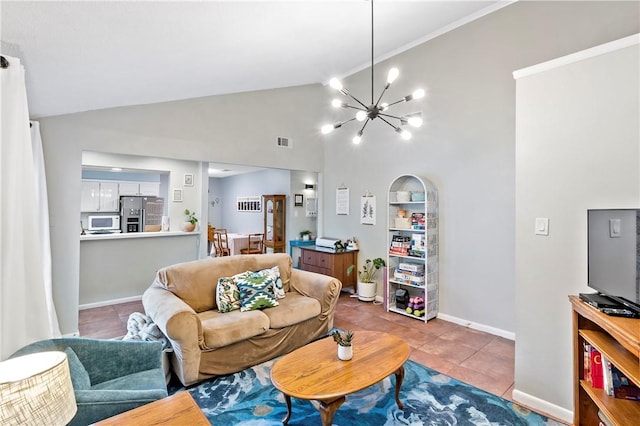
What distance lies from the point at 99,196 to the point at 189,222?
3.23m

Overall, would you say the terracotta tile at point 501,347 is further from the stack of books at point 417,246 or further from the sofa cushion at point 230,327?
the sofa cushion at point 230,327

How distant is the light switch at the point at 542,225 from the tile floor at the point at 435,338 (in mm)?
1292

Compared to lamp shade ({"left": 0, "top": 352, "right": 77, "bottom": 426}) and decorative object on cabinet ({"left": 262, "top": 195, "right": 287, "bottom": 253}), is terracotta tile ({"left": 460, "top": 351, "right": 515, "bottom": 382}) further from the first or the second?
decorative object on cabinet ({"left": 262, "top": 195, "right": 287, "bottom": 253})

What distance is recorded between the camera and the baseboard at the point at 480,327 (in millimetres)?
3441

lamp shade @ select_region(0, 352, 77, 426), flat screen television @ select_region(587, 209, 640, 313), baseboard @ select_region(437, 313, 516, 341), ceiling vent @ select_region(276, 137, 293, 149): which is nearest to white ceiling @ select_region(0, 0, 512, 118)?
ceiling vent @ select_region(276, 137, 293, 149)

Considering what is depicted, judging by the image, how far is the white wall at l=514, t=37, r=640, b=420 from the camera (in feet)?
6.09

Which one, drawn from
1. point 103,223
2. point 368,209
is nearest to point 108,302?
point 103,223

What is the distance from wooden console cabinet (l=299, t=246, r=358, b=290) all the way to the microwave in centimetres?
414

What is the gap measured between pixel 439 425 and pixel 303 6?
10.4 ft

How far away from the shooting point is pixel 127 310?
4.23m

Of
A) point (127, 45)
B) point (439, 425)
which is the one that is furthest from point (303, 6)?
point (439, 425)

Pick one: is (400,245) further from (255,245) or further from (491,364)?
(255,245)

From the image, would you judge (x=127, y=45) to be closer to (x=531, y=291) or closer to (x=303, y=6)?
(x=303, y=6)

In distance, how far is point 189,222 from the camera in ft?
17.1
